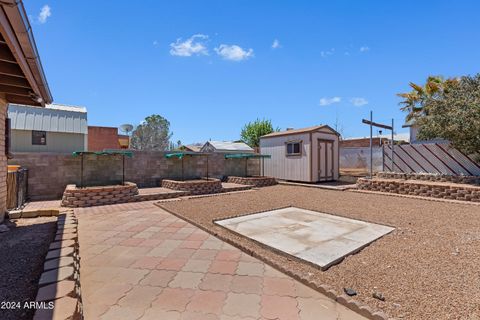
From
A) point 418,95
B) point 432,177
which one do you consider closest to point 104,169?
point 432,177

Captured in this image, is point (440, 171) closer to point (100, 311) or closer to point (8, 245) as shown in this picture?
point (100, 311)

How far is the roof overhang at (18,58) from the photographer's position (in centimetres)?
217

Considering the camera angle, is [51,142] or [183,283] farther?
[51,142]

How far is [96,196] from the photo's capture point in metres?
7.04

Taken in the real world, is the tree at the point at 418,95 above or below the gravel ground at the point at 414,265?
above

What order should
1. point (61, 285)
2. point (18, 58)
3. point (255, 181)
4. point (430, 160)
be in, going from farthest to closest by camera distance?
point (255, 181), point (430, 160), point (18, 58), point (61, 285)

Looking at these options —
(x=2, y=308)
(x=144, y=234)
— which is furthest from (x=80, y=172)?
(x=2, y=308)

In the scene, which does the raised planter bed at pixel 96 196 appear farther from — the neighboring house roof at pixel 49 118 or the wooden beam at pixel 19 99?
Result: the neighboring house roof at pixel 49 118

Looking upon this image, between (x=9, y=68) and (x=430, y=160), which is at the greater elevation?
(x=9, y=68)

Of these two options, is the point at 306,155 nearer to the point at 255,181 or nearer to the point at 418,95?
the point at 255,181

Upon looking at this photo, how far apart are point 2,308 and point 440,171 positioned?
12411mm

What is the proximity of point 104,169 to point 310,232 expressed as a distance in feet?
26.8

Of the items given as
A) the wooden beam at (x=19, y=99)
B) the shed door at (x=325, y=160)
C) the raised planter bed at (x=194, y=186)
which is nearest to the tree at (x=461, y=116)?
the shed door at (x=325, y=160)

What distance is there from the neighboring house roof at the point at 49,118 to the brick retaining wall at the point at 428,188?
55.9ft
